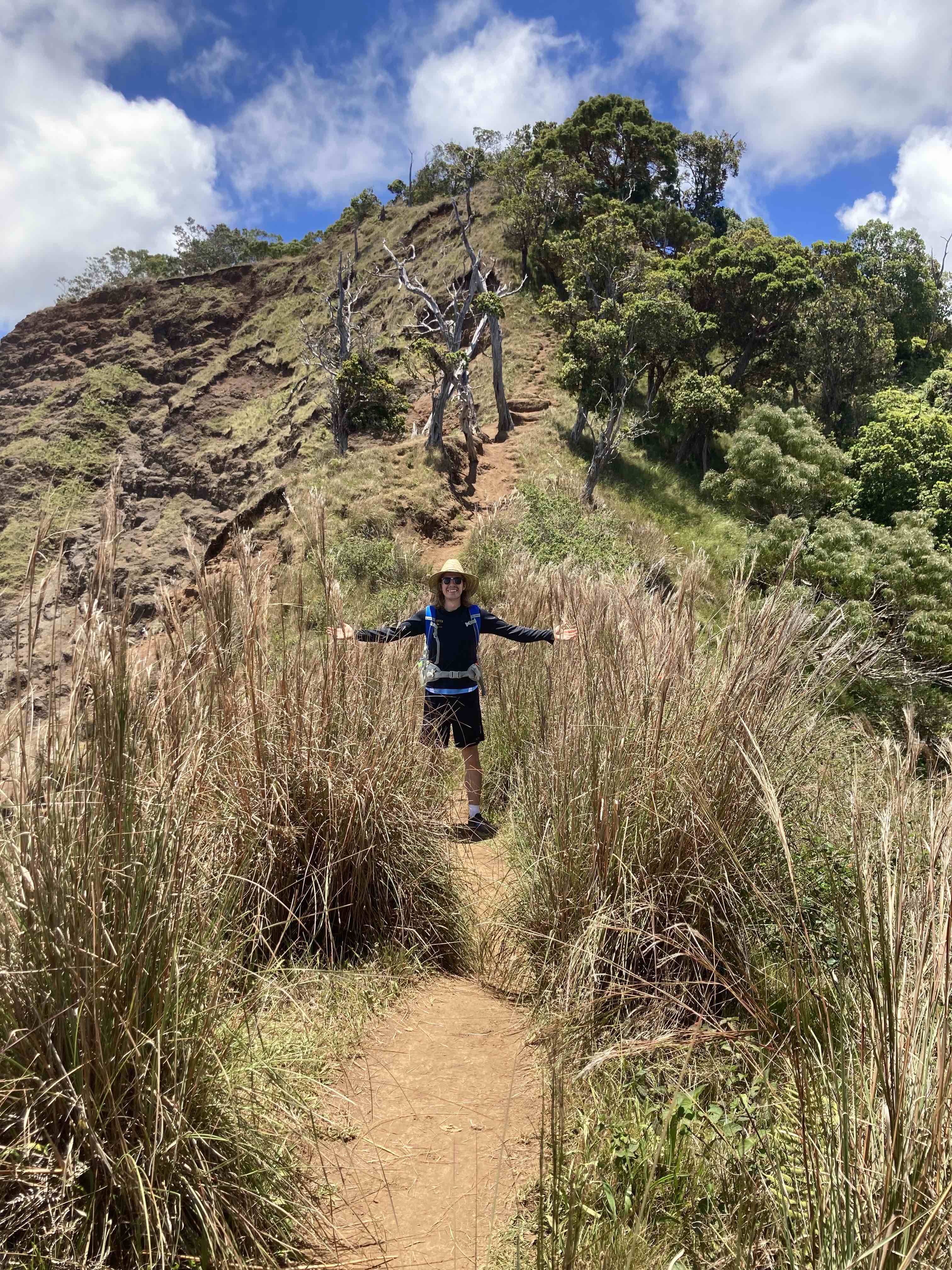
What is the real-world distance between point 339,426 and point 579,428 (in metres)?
7.39

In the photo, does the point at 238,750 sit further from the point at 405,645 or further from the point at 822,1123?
the point at 822,1123

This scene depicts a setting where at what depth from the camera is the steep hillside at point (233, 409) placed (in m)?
20.8

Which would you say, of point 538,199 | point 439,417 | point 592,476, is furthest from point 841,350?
point 439,417

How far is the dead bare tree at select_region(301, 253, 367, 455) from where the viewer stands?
2458cm

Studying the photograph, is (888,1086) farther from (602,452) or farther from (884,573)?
(602,452)

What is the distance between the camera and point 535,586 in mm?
6656

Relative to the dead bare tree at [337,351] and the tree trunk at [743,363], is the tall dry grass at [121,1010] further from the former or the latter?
the tree trunk at [743,363]

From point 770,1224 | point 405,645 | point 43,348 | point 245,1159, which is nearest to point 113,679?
point 245,1159

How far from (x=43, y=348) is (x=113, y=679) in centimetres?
4470

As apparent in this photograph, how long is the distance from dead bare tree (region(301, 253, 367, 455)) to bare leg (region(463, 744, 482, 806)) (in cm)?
2047

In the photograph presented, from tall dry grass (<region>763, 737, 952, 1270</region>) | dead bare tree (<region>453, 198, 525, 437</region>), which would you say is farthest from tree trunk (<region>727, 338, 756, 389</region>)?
tall dry grass (<region>763, 737, 952, 1270</region>)

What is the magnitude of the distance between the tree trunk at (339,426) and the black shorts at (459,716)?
20.4m

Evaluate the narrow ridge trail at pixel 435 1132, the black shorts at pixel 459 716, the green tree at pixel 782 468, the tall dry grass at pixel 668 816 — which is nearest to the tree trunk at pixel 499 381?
the green tree at pixel 782 468

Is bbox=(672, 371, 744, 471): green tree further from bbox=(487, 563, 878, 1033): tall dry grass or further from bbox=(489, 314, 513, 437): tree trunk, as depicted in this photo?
bbox=(487, 563, 878, 1033): tall dry grass
